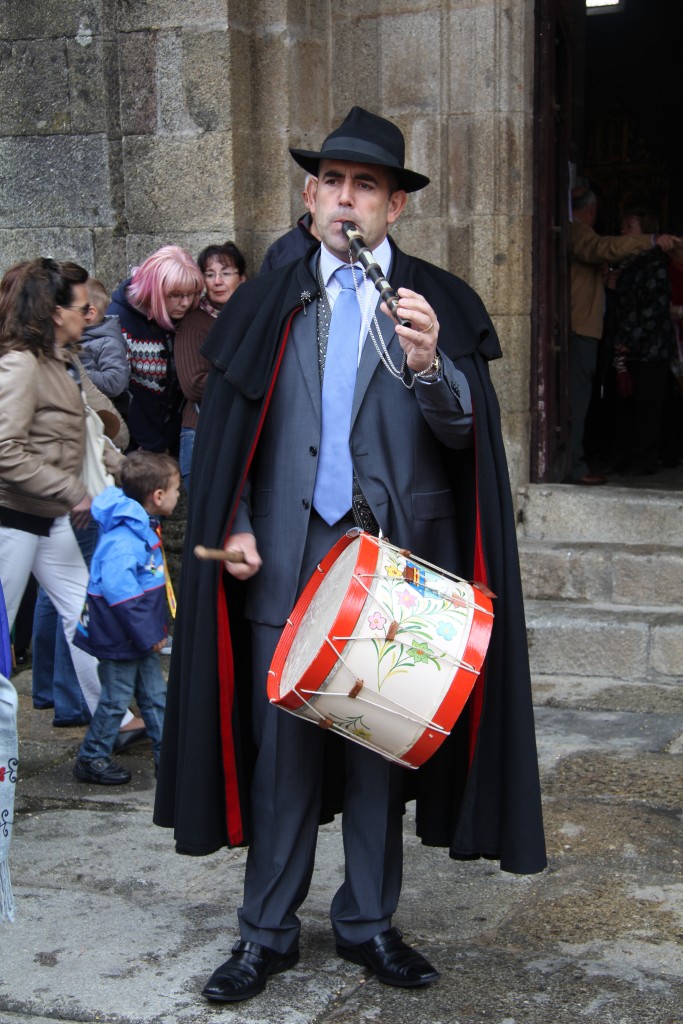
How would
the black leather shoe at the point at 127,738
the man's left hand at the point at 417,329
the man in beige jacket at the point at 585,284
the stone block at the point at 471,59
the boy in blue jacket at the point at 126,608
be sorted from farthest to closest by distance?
1. the man in beige jacket at the point at 585,284
2. the stone block at the point at 471,59
3. the black leather shoe at the point at 127,738
4. the boy in blue jacket at the point at 126,608
5. the man's left hand at the point at 417,329

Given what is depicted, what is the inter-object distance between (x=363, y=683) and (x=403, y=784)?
23.5 inches

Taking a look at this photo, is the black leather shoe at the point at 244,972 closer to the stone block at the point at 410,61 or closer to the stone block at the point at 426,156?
the stone block at the point at 426,156

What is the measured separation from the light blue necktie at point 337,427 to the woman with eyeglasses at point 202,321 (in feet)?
9.44

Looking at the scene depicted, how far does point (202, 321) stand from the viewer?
245 inches

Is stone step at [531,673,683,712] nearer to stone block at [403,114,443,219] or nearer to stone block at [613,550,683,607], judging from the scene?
stone block at [613,550,683,607]

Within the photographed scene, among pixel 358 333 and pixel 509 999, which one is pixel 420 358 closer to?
pixel 358 333

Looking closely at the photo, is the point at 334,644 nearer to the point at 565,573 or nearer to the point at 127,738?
the point at 127,738

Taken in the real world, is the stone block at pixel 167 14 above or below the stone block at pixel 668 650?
above

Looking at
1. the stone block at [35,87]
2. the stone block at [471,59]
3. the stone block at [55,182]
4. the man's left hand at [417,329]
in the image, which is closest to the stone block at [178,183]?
the stone block at [55,182]

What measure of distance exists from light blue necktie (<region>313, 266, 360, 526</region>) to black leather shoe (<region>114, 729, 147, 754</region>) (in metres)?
2.27

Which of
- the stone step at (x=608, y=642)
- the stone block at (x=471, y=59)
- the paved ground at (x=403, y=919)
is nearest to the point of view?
the paved ground at (x=403, y=919)

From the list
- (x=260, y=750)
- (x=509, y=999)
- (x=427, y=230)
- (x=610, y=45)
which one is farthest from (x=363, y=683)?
(x=610, y=45)

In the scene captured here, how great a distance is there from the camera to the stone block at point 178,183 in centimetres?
623

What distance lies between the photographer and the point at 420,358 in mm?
2961
